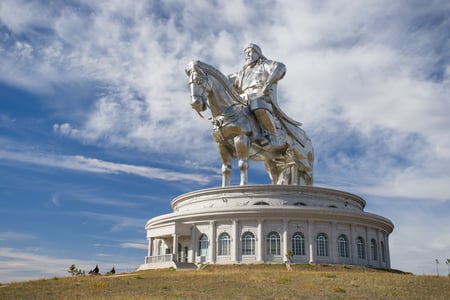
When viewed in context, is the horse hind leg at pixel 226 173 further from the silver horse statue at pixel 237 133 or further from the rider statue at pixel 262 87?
the rider statue at pixel 262 87

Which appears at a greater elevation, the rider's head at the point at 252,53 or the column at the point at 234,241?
the rider's head at the point at 252,53

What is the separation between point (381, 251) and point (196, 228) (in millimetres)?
15523

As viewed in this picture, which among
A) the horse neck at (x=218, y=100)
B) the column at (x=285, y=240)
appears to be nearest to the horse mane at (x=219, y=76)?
the horse neck at (x=218, y=100)

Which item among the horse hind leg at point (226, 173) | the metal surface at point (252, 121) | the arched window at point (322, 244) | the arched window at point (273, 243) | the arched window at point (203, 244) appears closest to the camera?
the arched window at point (273, 243)

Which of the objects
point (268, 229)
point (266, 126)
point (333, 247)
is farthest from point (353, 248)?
point (266, 126)

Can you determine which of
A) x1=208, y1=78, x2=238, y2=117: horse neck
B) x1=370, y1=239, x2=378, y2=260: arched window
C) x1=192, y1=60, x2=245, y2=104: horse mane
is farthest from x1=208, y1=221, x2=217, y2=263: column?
x1=370, y1=239, x2=378, y2=260: arched window

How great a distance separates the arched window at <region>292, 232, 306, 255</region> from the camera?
3411 cm

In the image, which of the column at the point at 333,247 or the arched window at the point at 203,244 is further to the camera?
the arched window at the point at 203,244

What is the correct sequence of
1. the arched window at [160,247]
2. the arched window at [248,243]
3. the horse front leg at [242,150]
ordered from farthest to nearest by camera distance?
the arched window at [160,247] < the horse front leg at [242,150] < the arched window at [248,243]

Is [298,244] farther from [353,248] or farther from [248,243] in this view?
[353,248]

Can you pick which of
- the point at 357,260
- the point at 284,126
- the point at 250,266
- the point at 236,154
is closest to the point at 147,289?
the point at 250,266

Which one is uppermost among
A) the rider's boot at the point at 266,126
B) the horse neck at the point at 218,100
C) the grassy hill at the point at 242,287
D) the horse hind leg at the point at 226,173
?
the horse neck at the point at 218,100

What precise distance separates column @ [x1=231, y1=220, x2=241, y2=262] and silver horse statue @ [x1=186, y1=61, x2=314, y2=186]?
12.0 ft

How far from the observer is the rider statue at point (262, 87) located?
37.1 m
